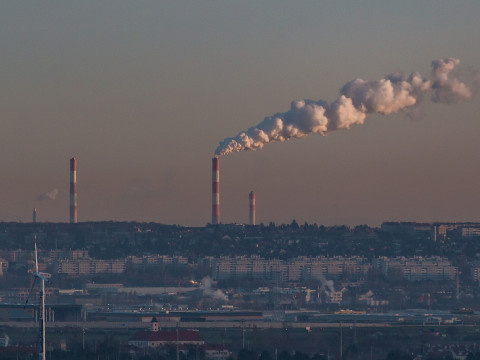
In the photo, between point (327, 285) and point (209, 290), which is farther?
point (327, 285)

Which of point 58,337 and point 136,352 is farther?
point 58,337

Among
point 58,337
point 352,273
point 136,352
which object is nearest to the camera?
point 136,352

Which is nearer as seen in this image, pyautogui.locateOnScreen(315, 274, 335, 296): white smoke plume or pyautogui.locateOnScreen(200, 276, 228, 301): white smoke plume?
pyautogui.locateOnScreen(200, 276, 228, 301): white smoke plume

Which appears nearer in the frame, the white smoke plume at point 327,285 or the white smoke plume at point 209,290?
the white smoke plume at point 209,290

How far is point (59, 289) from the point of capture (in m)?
156

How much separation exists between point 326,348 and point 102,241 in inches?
4289

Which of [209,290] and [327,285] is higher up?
[327,285]

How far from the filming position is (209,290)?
152 m

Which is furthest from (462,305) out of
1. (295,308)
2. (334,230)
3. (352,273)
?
(334,230)

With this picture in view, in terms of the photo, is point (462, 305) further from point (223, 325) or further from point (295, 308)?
point (223, 325)

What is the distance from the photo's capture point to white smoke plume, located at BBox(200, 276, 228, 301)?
146825 millimetres

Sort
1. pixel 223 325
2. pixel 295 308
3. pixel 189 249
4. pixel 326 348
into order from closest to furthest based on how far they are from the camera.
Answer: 1. pixel 326 348
2. pixel 223 325
3. pixel 295 308
4. pixel 189 249

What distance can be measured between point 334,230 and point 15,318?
81.7 meters

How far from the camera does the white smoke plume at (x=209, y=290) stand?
14682 centimetres
